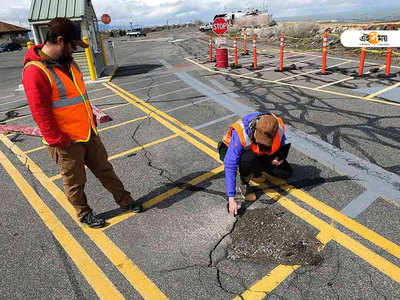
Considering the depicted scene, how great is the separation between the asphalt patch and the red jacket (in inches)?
77.6

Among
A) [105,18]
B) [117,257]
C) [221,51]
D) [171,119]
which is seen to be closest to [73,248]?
[117,257]

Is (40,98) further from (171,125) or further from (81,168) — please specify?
(171,125)

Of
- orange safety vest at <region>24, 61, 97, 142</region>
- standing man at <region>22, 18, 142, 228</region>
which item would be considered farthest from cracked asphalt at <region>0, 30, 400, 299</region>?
orange safety vest at <region>24, 61, 97, 142</region>

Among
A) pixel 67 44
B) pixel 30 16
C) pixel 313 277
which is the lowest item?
pixel 313 277

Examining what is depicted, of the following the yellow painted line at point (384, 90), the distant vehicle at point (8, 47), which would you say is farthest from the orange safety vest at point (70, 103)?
the distant vehicle at point (8, 47)

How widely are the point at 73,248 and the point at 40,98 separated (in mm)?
1490

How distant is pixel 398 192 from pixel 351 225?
2.99 feet

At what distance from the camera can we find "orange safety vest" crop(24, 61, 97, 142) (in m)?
2.74

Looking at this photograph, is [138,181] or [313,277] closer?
[313,277]

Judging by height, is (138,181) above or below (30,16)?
below

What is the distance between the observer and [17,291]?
101 inches

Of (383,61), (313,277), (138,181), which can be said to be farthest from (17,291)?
(383,61)

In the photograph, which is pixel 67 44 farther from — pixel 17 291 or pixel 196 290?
pixel 196 290

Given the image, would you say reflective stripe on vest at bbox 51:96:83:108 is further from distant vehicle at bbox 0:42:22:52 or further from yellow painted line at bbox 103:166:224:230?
distant vehicle at bbox 0:42:22:52
